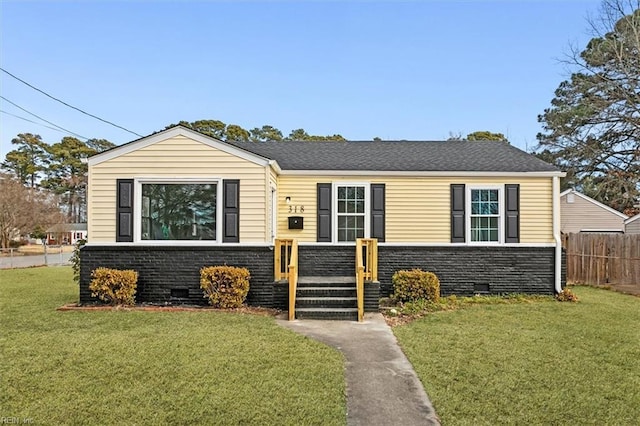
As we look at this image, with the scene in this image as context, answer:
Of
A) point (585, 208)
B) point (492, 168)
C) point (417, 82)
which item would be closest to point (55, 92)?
point (417, 82)

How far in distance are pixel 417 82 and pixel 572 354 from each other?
633 inches

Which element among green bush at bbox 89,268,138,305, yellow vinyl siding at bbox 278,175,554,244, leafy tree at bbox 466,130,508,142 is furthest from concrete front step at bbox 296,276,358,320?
leafy tree at bbox 466,130,508,142

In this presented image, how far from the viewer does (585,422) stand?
12.4 ft

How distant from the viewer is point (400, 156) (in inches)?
475

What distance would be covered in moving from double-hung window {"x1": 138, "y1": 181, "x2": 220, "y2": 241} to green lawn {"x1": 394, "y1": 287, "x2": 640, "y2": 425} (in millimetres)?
4688

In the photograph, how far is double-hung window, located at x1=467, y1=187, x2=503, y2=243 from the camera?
1094 cm

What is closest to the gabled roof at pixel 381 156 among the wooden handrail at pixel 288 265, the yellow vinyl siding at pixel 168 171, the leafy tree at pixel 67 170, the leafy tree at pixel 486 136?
the yellow vinyl siding at pixel 168 171

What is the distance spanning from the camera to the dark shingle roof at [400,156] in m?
11.0

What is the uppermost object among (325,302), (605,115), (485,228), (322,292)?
(605,115)

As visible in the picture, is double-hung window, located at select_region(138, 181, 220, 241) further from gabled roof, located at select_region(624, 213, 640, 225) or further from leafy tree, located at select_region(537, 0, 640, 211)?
leafy tree, located at select_region(537, 0, 640, 211)

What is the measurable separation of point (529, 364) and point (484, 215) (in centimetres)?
601

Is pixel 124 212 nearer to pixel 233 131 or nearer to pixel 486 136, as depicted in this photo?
pixel 233 131

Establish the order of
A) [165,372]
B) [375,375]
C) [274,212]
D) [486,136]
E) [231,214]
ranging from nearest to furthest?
[165,372] < [375,375] < [231,214] < [274,212] < [486,136]

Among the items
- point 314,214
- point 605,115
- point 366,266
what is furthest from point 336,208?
point 605,115
